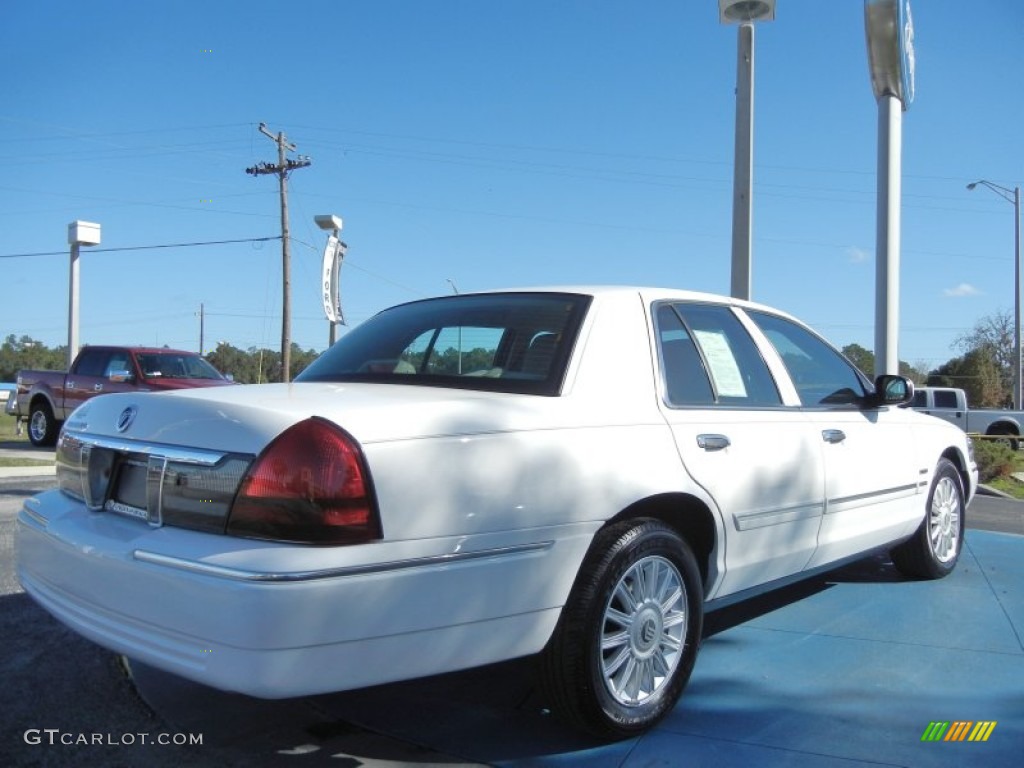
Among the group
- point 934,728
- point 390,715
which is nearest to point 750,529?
point 934,728

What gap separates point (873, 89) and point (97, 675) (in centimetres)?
1281

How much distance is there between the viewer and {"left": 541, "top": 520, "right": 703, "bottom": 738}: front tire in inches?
112

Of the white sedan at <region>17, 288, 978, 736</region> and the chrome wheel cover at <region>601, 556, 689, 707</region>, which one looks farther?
the chrome wheel cover at <region>601, 556, 689, 707</region>

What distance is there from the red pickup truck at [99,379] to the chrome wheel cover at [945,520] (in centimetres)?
1094

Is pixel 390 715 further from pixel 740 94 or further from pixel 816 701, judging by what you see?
pixel 740 94

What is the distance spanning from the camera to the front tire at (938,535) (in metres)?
5.20

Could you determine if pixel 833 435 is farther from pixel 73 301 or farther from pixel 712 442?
pixel 73 301

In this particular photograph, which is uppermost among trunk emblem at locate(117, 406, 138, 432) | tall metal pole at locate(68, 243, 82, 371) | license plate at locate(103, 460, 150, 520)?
tall metal pole at locate(68, 243, 82, 371)

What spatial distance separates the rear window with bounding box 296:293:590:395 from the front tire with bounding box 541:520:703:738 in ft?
2.11

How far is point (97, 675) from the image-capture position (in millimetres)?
3732

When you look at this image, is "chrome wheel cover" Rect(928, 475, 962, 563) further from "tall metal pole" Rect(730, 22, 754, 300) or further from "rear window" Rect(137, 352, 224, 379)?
"rear window" Rect(137, 352, 224, 379)

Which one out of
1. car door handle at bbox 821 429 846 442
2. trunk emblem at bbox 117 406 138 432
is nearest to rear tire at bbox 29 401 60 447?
trunk emblem at bbox 117 406 138 432

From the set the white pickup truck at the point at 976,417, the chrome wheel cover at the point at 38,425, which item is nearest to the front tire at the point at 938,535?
the chrome wheel cover at the point at 38,425

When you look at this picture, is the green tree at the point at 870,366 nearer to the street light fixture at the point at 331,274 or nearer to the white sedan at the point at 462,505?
the street light fixture at the point at 331,274
